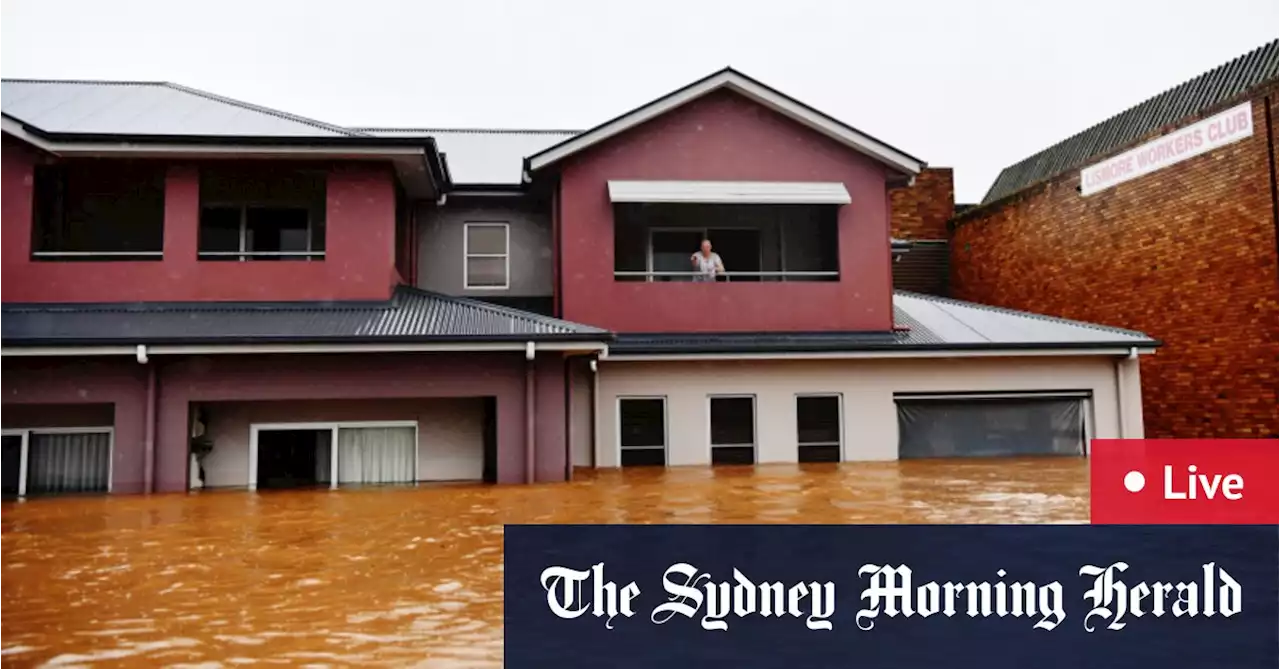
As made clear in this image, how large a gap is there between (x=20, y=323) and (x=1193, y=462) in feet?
57.7

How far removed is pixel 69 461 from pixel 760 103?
41.4 ft

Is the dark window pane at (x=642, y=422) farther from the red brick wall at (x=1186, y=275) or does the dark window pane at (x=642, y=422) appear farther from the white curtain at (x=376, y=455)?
the red brick wall at (x=1186, y=275)

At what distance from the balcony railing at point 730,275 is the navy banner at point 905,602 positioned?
9616 millimetres

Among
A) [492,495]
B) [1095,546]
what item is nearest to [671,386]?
[492,495]

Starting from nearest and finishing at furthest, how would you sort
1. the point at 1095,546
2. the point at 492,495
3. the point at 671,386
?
the point at 1095,546, the point at 492,495, the point at 671,386

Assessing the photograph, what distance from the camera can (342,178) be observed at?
52.7 ft

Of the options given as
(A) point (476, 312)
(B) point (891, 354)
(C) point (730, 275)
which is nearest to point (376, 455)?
(A) point (476, 312)

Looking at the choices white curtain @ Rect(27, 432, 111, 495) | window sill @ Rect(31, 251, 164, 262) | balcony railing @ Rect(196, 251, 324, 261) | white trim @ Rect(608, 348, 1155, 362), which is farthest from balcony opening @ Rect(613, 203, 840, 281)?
white curtain @ Rect(27, 432, 111, 495)

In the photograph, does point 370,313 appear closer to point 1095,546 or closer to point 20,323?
point 20,323

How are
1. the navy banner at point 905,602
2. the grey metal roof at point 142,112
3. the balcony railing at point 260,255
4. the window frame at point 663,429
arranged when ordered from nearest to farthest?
the navy banner at point 905,602 → the balcony railing at point 260,255 → the grey metal roof at point 142,112 → the window frame at point 663,429

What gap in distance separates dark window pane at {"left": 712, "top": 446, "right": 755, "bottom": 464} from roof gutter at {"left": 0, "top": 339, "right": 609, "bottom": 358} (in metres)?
3.68

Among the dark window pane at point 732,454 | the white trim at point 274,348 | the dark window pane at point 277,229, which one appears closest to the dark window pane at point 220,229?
the dark window pane at point 277,229

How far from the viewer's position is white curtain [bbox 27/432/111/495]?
1476cm

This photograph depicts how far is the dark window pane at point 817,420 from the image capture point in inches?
690
